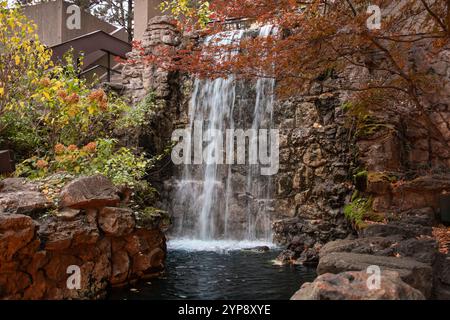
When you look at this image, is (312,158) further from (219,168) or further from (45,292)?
(45,292)

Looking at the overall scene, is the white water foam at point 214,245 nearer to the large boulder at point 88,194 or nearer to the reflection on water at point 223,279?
the reflection on water at point 223,279

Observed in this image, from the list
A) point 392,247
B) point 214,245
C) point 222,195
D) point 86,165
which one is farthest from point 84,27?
point 392,247

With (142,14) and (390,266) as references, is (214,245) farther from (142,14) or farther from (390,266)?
(142,14)

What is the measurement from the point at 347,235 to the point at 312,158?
91.5 inches

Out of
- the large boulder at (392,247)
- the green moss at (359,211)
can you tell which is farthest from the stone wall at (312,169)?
the large boulder at (392,247)

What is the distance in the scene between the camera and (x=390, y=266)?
4.49 metres

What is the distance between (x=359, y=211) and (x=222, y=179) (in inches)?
179

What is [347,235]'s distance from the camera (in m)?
9.29

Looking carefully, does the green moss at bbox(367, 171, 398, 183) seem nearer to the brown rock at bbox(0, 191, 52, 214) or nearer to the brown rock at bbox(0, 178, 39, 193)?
the brown rock at bbox(0, 191, 52, 214)

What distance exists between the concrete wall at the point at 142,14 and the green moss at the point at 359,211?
1106 centimetres

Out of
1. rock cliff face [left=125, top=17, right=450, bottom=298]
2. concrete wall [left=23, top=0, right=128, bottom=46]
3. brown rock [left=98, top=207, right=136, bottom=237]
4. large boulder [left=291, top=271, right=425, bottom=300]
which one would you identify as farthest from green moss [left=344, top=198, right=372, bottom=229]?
concrete wall [left=23, top=0, right=128, bottom=46]

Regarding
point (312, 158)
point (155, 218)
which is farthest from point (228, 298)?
point (312, 158)

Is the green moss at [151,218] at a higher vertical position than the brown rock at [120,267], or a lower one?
higher

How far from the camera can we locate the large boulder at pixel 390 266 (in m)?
4.32
